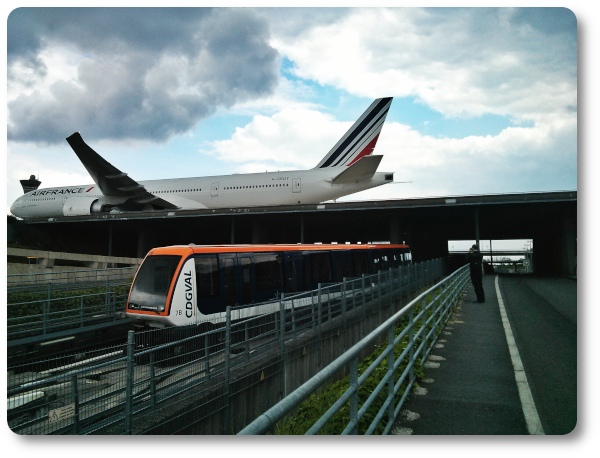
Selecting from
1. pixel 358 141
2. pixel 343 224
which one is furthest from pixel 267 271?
pixel 343 224

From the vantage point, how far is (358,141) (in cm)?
3059

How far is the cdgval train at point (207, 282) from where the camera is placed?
360 inches

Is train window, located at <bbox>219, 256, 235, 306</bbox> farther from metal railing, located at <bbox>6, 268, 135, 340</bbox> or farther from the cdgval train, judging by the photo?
metal railing, located at <bbox>6, 268, 135, 340</bbox>

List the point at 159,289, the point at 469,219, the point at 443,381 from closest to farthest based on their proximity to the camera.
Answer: the point at 443,381
the point at 159,289
the point at 469,219

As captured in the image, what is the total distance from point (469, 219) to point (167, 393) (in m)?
26.9

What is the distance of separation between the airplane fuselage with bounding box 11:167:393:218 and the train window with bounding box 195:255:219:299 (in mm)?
20444

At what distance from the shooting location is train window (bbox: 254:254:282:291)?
11156 mm

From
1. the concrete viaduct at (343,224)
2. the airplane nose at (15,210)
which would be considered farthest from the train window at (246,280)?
the concrete viaduct at (343,224)

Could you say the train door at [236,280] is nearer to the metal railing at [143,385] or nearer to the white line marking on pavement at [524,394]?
the metal railing at [143,385]

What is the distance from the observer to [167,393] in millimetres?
5211

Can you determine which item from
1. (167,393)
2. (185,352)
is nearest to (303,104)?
(185,352)

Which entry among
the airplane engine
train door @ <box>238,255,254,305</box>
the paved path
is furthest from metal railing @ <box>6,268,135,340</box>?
the airplane engine
